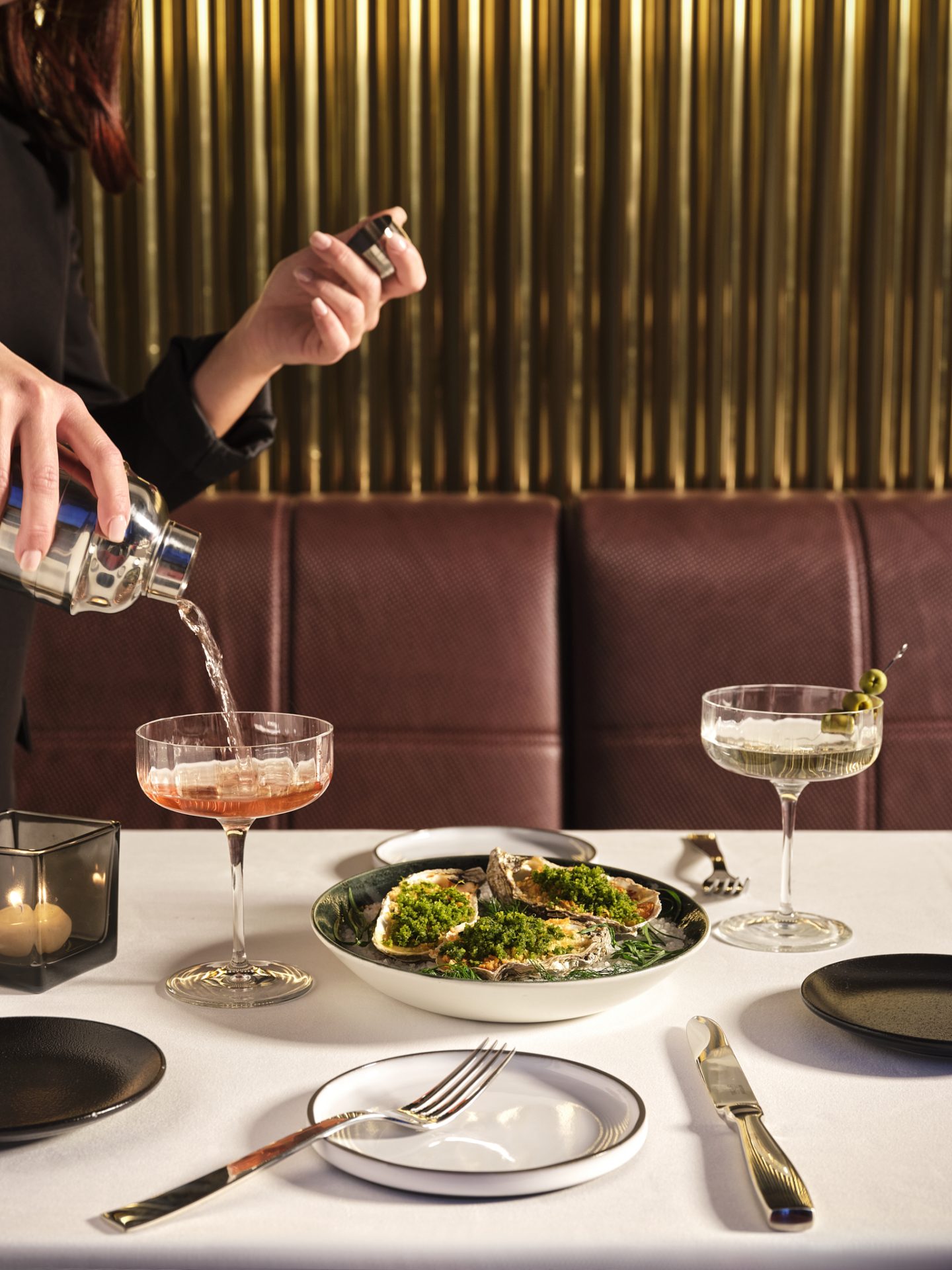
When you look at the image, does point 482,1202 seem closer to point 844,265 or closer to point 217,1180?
point 217,1180

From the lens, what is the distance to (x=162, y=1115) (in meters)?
0.71

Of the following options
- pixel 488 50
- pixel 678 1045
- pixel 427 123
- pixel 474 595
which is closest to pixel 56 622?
pixel 474 595

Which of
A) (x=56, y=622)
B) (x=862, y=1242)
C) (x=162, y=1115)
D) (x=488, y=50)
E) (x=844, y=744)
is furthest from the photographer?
(x=488, y=50)

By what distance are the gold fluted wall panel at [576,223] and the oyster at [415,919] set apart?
59.3 inches

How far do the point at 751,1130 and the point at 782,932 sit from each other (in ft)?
1.14

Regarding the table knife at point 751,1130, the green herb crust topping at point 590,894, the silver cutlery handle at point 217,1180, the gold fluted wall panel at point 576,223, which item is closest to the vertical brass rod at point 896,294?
the gold fluted wall panel at point 576,223

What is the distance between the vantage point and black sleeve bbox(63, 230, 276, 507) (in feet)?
4.83

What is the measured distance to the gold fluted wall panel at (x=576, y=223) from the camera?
7.42 feet

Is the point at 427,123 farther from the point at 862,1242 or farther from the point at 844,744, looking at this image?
the point at 862,1242

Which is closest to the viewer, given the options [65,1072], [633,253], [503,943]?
[65,1072]

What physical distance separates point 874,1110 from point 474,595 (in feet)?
4.30

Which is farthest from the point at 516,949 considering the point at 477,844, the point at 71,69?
the point at 71,69

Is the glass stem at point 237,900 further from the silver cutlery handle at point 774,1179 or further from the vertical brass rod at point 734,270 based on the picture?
the vertical brass rod at point 734,270

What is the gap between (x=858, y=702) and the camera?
42.2 inches
